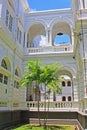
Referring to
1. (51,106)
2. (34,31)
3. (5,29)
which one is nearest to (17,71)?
(51,106)

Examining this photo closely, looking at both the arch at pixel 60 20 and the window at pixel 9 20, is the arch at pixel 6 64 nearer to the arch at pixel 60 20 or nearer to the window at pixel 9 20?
the window at pixel 9 20

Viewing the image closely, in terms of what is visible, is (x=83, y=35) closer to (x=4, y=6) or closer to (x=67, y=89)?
(x=4, y=6)

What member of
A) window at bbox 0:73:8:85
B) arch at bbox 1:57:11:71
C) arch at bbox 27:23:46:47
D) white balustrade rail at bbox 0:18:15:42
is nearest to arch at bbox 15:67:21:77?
arch at bbox 1:57:11:71

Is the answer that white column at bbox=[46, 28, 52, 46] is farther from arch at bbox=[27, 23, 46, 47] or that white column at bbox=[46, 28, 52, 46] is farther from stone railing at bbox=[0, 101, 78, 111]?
stone railing at bbox=[0, 101, 78, 111]

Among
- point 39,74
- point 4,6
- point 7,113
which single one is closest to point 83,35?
point 39,74

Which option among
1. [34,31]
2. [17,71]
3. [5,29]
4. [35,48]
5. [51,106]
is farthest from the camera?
[34,31]

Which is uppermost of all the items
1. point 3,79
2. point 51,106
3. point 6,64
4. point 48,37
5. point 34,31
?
point 34,31

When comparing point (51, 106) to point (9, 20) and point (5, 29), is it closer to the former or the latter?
point (5, 29)

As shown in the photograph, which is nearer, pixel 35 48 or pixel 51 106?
pixel 51 106

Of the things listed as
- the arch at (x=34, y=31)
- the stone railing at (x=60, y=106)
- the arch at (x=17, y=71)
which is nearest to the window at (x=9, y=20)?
the arch at (x=17, y=71)

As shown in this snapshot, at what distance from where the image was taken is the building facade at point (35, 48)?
13500mm

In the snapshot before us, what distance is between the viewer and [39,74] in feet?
43.8

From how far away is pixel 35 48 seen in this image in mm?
18906

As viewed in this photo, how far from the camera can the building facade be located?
13.5 meters
